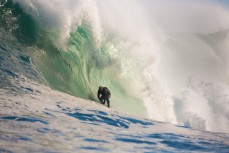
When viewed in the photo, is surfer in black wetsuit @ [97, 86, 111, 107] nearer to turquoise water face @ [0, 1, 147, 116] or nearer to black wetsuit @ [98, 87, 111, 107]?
black wetsuit @ [98, 87, 111, 107]

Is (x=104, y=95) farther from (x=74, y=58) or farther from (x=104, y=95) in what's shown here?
(x=74, y=58)

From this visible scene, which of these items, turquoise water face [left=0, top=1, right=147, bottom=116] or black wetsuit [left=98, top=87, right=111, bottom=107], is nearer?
turquoise water face [left=0, top=1, right=147, bottom=116]

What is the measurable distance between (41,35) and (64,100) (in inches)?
195

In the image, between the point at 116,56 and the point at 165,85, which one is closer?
the point at 116,56

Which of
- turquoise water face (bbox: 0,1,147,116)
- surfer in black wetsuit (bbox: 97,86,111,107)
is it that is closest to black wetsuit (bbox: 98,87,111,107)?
surfer in black wetsuit (bbox: 97,86,111,107)

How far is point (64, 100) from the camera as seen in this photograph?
9.77 metres

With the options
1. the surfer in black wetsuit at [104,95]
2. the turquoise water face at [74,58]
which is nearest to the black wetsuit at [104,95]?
the surfer in black wetsuit at [104,95]

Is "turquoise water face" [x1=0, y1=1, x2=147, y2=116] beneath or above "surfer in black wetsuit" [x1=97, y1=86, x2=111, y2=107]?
above

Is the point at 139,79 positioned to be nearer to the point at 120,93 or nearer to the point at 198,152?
the point at 120,93

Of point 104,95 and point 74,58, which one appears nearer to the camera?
point 104,95

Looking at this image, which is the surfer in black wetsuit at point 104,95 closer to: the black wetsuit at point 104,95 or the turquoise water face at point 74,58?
the black wetsuit at point 104,95

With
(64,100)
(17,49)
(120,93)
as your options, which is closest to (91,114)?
(64,100)

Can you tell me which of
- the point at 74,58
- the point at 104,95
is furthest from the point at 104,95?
the point at 74,58

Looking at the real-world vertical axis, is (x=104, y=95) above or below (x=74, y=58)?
below
